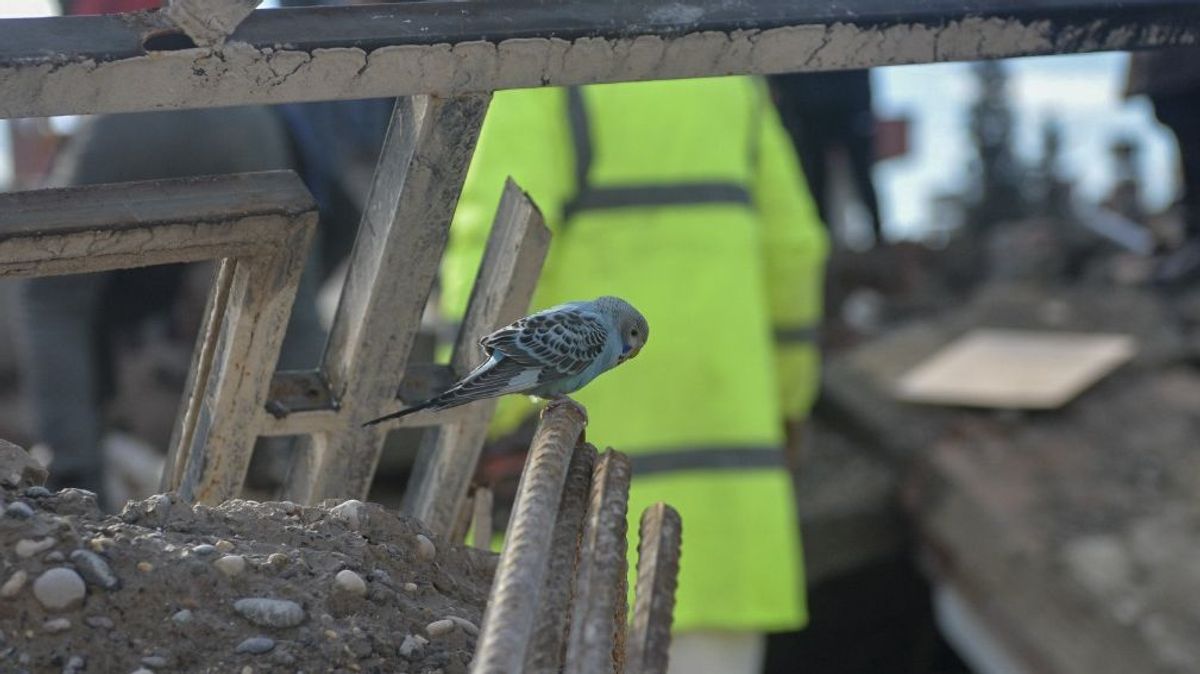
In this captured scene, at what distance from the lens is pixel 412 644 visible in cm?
153

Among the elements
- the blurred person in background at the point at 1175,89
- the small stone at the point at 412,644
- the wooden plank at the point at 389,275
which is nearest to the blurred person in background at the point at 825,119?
the blurred person in background at the point at 1175,89

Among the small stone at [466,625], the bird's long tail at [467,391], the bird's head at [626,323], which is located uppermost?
the bird's head at [626,323]

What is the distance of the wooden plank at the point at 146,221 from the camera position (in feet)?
5.34

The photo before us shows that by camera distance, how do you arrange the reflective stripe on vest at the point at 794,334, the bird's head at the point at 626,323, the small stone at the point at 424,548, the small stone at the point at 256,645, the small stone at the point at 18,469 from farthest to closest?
the reflective stripe on vest at the point at 794,334
the bird's head at the point at 626,323
the small stone at the point at 424,548
the small stone at the point at 18,469
the small stone at the point at 256,645

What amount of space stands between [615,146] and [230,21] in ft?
6.16

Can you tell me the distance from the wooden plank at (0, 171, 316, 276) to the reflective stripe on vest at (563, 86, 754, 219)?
5.50ft

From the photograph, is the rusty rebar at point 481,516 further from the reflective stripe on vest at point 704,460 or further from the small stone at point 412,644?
the reflective stripe on vest at point 704,460

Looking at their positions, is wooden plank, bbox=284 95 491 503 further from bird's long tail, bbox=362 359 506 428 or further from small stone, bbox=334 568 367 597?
small stone, bbox=334 568 367 597

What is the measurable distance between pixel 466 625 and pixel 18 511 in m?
0.43

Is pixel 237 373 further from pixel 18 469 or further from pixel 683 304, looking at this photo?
pixel 683 304

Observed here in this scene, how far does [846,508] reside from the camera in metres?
4.64

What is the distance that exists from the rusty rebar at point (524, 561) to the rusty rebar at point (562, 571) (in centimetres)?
2

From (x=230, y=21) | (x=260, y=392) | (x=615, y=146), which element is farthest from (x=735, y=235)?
(x=230, y=21)

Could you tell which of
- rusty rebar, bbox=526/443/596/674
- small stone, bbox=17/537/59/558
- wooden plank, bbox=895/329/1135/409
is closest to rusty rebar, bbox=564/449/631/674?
rusty rebar, bbox=526/443/596/674
